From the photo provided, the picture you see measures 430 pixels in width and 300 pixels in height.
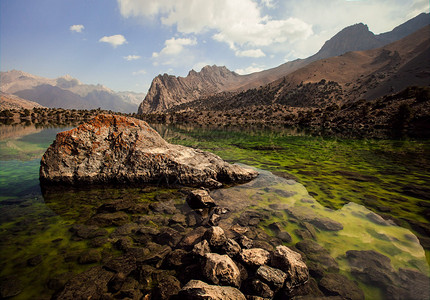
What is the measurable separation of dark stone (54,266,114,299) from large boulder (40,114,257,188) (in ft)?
19.4

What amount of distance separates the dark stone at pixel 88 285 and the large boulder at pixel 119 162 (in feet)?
19.4

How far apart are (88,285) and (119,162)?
23.3 feet

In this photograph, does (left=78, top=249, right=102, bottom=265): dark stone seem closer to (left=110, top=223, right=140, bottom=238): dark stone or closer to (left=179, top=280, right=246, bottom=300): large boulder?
(left=110, top=223, right=140, bottom=238): dark stone

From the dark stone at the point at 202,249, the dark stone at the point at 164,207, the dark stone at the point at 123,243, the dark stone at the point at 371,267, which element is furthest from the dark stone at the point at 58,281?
the dark stone at the point at 371,267

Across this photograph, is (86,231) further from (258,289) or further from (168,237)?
(258,289)

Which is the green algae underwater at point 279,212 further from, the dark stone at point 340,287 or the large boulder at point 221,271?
the large boulder at point 221,271

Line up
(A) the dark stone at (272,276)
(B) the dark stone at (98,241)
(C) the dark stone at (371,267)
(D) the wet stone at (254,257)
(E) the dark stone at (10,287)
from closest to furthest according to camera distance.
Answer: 1. (E) the dark stone at (10,287)
2. (A) the dark stone at (272,276)
3. (C) the dark stone at (371,267)
4. (D) the wet stone at (254,257)
5. (B) the dark stone at (98,241)

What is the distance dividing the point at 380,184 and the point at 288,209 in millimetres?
6608

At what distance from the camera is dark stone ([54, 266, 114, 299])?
12.1 ft

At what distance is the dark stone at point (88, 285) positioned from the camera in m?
3.69

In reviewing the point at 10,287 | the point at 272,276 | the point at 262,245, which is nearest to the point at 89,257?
the point at 10,287

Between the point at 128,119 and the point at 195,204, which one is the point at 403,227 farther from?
the point at 128,119

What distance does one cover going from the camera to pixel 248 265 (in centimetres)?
449

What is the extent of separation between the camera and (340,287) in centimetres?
405
